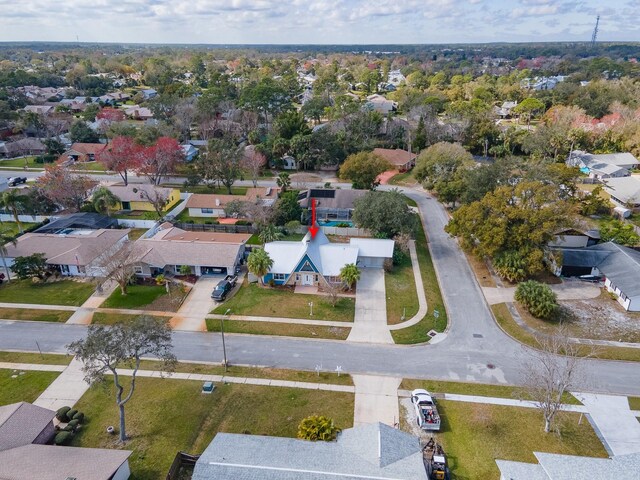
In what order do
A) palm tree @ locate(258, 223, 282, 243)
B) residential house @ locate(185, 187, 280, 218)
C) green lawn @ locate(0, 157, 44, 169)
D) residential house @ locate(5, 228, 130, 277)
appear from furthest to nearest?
green lawn @ locate(0, 157, 44, 169)
residential house @ locate(185, 187, 280, 218)
palm tree @ locate(258, 223, 282, 243)
residential house @ locate(5, 228, 130, 277)

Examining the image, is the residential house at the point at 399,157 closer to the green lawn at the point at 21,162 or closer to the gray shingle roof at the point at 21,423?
the green lawn at the point at 21,162

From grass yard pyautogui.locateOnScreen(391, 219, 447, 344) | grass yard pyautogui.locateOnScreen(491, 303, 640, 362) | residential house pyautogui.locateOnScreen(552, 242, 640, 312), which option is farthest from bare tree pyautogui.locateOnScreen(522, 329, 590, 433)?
residential house pyautogui.locateOnScreen(552, 242, 640, 312)

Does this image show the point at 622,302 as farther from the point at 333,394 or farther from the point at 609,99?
the point at 609,99

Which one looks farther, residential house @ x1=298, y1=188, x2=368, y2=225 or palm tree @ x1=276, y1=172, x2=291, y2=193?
palm tree @ x1=276, y1=172, x2=291, y2=193

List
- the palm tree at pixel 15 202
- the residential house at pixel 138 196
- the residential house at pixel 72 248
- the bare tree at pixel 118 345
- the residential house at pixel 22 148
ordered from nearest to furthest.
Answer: the bare tree at pixel 118 345 < the residential house at pixel 72 248 < the palm tree at pixel 15 202 < the residential house at pixel 138 196 < the residential house at pixel 22 148

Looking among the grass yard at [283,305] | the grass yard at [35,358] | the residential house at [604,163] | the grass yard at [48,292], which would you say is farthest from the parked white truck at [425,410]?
the residential house at [604,163]

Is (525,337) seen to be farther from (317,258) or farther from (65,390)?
(65,390)

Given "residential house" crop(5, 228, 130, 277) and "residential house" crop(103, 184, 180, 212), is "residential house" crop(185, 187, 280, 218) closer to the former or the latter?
"residential house" crop(103, 184, 180, 212)
